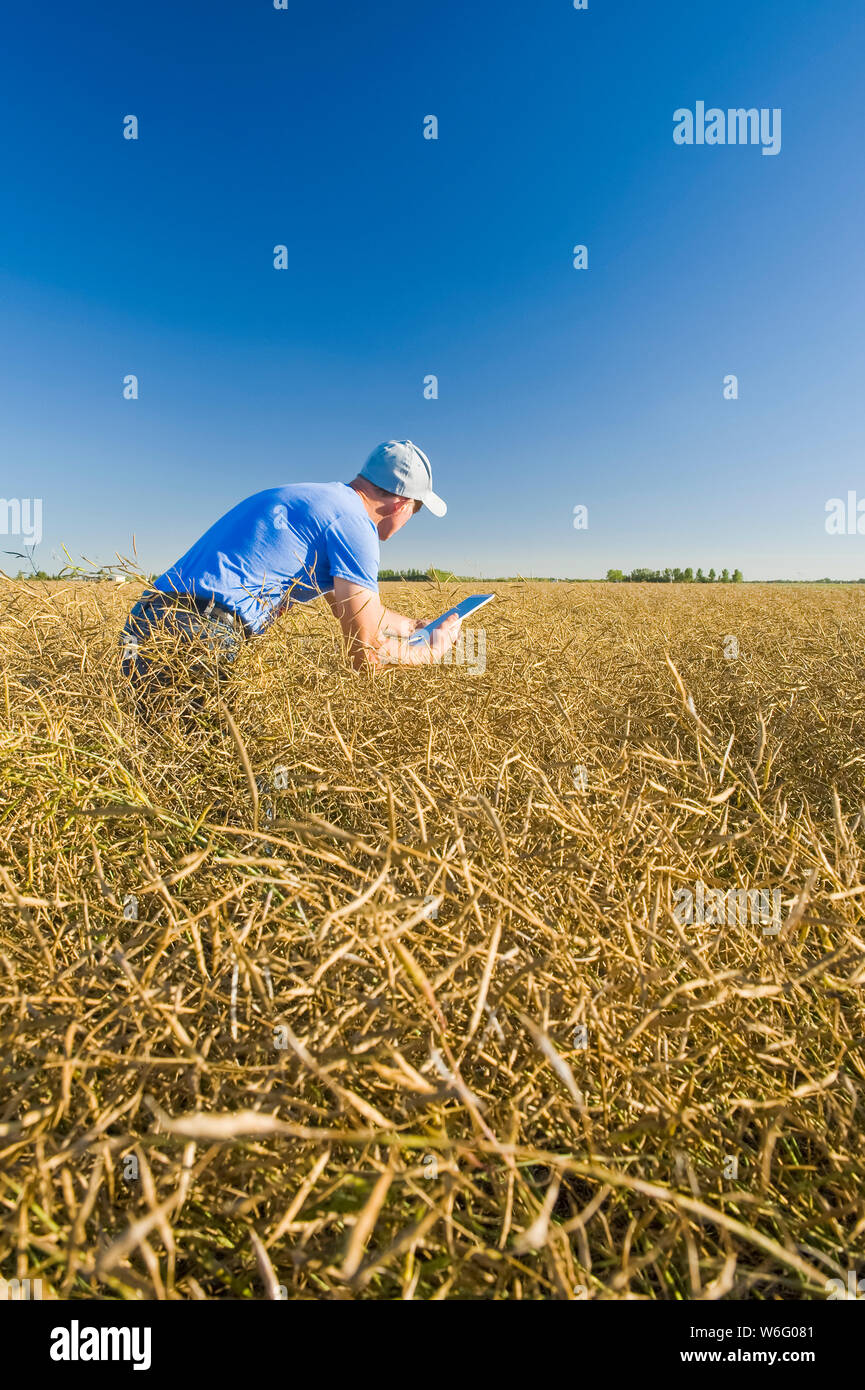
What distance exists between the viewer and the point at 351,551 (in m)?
1.88

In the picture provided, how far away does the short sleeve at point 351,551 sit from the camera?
6.15 ft

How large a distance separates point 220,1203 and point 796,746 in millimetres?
1727

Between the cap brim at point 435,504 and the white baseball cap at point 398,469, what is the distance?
11 centimetres

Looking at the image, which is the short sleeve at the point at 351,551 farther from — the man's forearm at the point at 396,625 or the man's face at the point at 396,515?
the man's face at the point at 396,515

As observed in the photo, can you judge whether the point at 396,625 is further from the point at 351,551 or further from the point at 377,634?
the point at 351,551

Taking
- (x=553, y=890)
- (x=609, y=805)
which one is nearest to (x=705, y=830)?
(x=609, y=805)

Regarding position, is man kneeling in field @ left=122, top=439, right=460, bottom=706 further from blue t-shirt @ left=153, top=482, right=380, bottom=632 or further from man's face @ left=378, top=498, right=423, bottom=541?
man's face @ left=378, top=498, right=423, bottom=541

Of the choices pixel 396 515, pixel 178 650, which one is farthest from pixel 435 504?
pixel 178 650

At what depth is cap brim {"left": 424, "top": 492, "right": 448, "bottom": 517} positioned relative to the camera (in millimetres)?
2287

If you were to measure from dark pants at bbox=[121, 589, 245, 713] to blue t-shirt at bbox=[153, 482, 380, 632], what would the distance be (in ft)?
0.26

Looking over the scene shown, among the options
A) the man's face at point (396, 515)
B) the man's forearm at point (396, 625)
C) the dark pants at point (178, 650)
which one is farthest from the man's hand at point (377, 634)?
the man's face at point (396, 515)

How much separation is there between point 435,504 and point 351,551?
2.12 feet
